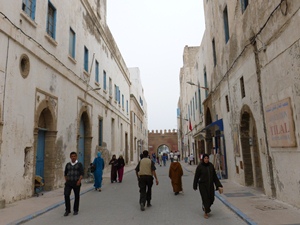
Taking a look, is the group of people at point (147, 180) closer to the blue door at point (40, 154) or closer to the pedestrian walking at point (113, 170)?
the blue door at point (40, 154)

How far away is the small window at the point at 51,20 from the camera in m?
11.2

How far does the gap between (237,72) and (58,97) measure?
25.2ft

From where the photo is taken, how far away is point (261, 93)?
8.18 m

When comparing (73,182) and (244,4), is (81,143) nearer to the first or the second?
(73,182)

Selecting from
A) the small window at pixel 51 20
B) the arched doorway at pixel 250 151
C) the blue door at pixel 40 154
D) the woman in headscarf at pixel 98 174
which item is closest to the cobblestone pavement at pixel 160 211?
the arched doorway at pixel 250 151

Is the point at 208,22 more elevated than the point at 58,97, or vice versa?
the point at 208,22

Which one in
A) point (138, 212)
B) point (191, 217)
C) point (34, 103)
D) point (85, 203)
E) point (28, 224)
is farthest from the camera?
point (34, 103)

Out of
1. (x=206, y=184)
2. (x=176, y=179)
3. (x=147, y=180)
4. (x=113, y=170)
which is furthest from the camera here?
(x=113, y=170)

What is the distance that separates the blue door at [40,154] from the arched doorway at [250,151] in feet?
→ 26.6

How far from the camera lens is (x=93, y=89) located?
16234 millimetres

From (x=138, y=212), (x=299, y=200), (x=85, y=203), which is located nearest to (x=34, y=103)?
(x=85, y=203)

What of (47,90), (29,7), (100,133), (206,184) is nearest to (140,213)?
(206,184)

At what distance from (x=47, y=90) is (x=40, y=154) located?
260 centimetres

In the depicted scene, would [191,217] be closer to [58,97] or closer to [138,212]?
[138,212]
